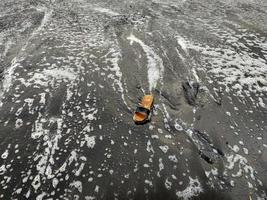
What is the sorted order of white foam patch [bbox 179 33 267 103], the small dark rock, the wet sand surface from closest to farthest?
the wet sand surface, the small dark rock, white foam patch [bbox 179 33 267 103]

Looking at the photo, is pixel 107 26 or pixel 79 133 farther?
pixel 107 26

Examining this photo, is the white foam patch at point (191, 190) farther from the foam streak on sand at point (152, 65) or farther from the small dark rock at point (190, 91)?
the foam streak on sand at point (152, 65)

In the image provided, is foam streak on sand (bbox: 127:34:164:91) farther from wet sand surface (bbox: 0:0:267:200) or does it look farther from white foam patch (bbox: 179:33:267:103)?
white foam patch (bbox: 179:33:267:103)

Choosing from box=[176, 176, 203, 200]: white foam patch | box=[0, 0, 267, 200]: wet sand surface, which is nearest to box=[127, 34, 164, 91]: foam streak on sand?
box=[0, 0, 267, 200]: wet sand surface

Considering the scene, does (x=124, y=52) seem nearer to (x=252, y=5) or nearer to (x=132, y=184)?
(x=132, y=184)

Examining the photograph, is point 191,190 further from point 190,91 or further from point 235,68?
point 235,68

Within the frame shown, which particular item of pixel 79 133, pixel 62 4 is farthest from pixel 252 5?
pixel 79 133

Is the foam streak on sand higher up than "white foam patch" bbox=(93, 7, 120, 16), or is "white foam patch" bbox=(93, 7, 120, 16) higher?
the foam streak on sand
